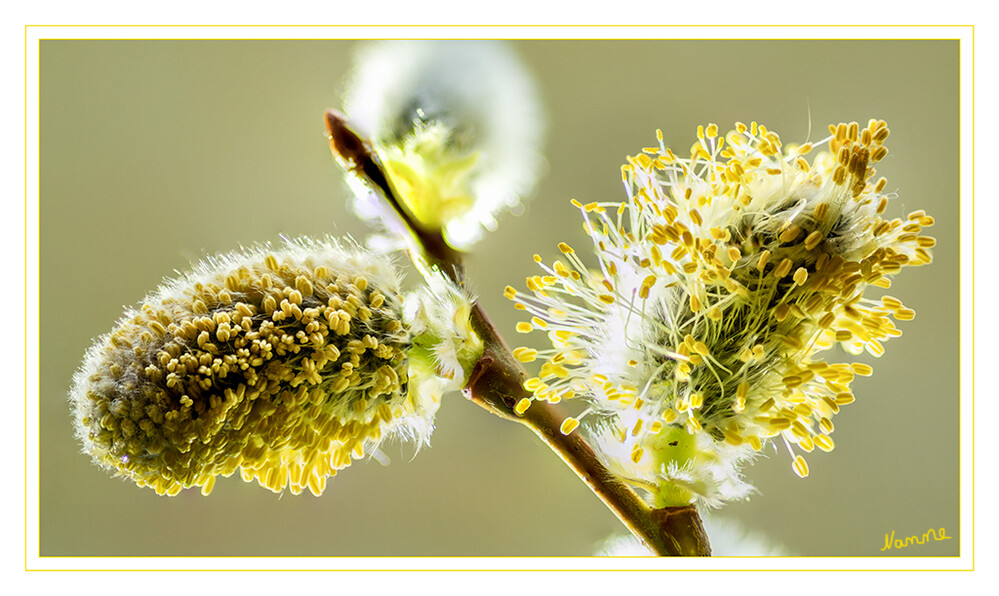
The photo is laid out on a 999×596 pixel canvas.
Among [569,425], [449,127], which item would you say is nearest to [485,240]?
[449,127]

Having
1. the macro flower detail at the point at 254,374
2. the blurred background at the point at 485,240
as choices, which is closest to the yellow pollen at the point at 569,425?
the macro flower detail at the point at 254,374

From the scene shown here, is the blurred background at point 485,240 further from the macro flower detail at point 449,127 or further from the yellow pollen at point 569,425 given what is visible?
the yellow pollen at point 569,425
